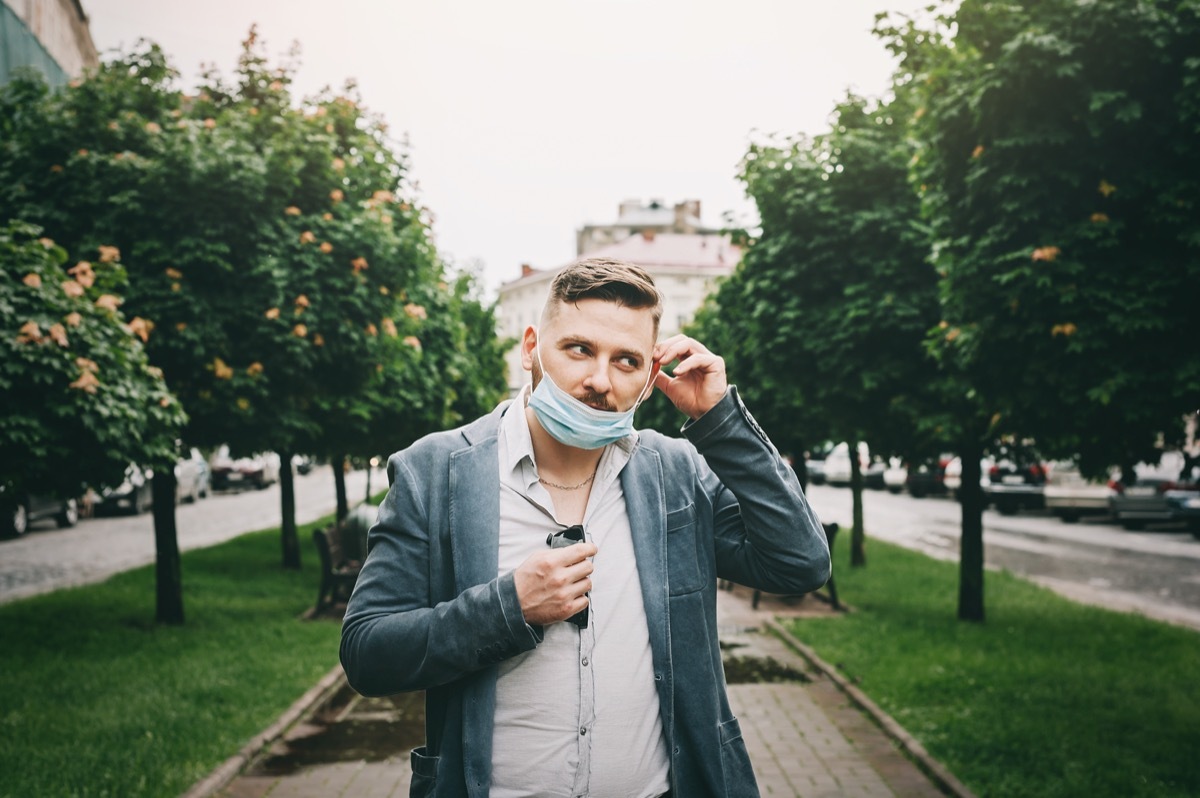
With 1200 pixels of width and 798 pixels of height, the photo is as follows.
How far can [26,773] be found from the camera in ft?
19.3

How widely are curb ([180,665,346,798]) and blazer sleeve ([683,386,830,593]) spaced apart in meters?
4.64

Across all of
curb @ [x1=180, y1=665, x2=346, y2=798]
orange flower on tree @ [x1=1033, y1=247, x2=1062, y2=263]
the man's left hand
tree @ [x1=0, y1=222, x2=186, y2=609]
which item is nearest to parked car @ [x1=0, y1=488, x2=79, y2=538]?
curb @ [x1=180, y1=665, x2=346, y2=798]

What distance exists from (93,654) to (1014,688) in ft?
27.4

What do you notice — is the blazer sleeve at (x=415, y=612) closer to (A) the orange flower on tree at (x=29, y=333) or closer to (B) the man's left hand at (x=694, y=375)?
(B) the man's left hand at (x=694, y=375)

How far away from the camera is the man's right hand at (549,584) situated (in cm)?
196

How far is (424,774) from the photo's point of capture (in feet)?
7.07

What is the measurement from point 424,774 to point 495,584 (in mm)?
493

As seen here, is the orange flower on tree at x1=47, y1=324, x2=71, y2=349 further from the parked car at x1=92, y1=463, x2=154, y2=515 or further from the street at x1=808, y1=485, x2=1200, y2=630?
the parked car at x1=92, y1=463, x2=154, y2=515

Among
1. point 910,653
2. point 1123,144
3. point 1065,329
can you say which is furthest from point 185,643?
point 1123,144

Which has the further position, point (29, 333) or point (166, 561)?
point (166, 561)

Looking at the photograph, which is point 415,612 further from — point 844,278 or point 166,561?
point 166,561

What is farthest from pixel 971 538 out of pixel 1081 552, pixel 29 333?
pixel 1081 552

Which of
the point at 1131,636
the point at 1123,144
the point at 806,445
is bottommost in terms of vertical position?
the point at 1131,636

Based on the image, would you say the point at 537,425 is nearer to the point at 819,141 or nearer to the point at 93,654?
the point at 93,654
